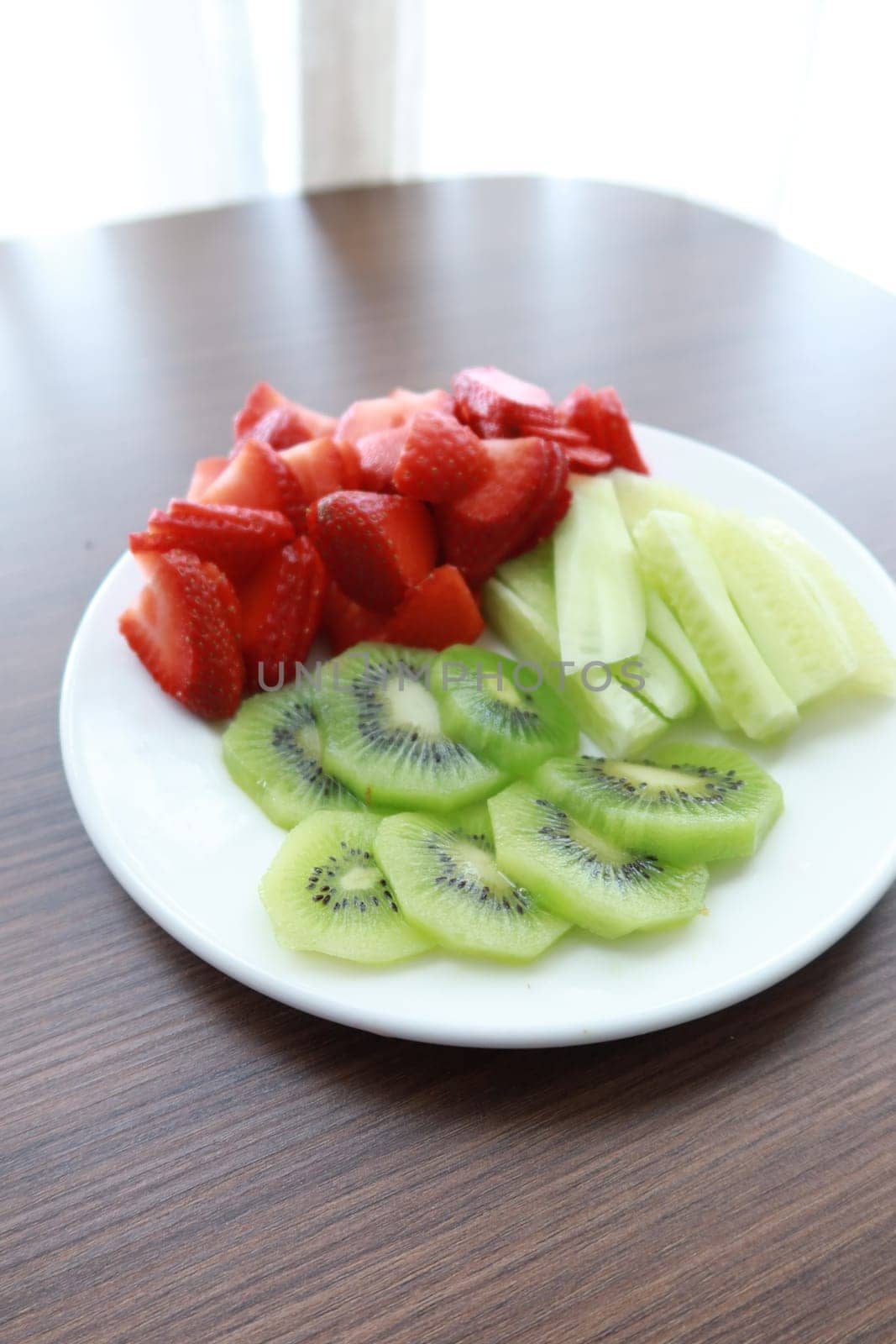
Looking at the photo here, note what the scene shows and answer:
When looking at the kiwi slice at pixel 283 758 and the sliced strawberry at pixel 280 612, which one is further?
the sliced strawberry at pixel 280 612

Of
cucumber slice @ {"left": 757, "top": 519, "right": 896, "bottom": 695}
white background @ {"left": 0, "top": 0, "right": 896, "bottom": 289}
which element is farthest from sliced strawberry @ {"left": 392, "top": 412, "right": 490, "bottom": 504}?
white background @ {"left": 0, "top": 0, "right": 896, "bottom": 289}

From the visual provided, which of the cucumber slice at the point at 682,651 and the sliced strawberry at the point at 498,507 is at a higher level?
the sliced strawberry at the point at 498,507

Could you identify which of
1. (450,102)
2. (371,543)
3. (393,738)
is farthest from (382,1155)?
(450,102)

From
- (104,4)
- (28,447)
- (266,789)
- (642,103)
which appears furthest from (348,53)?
(266,789)

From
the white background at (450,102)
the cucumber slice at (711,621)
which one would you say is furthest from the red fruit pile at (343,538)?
the white background at (450,102)

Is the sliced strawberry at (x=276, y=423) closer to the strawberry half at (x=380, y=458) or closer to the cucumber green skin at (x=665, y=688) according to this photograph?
the strawberry half at (x=380, y=458)

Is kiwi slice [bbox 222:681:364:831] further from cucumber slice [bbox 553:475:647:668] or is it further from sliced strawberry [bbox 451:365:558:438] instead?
sliced strawberry [bbox 451:365:558:438]
